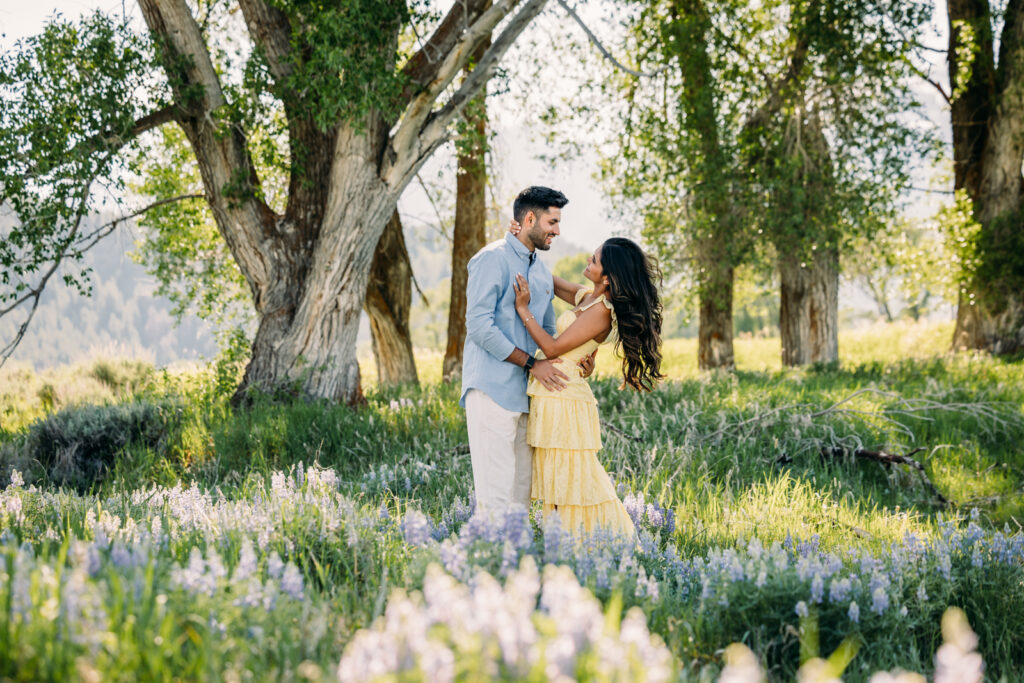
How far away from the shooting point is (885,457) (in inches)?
230

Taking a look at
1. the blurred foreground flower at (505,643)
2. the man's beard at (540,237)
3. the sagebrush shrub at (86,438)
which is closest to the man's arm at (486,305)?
the man's beard at (540,237)

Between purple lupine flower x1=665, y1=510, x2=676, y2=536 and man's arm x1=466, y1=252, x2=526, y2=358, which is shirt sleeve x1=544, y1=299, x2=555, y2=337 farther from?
purple lupine flower x1=665, y1=510, x2=676, y2=536

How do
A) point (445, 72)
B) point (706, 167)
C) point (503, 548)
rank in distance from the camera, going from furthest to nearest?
point (706, 167) < point (445, 72) < point (503, 548)

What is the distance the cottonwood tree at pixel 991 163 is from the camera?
11.5 meters

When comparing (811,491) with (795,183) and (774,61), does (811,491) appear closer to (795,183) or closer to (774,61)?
(795,183)

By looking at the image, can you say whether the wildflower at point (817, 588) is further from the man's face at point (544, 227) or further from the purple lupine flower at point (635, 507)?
the man's face at point (544, 227)

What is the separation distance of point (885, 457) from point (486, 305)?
12.6 ft

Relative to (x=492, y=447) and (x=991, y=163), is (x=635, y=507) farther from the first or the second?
(x=991, y=163)

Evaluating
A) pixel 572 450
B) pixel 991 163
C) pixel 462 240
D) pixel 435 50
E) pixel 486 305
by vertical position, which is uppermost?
pixel 435 50

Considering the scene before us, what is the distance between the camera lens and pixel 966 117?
12.6 metres

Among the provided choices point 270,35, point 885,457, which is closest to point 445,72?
point 270,35

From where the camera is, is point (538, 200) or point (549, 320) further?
point (549, 320)

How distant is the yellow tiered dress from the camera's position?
4039 millimetres

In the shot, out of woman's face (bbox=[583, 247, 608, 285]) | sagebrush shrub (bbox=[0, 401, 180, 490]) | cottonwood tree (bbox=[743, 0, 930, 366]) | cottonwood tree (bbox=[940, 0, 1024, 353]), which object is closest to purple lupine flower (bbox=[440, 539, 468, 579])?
woman's face (bbox=[583, 247, 608, 285])
